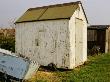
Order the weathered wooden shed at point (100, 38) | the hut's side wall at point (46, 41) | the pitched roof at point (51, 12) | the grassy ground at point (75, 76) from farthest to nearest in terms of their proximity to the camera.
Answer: the weathered wooden shed at point (100, 38), the pitched roof at point (51, 12), the hut's side wall at point (46, 41), the grassy ground at point (75, 76)

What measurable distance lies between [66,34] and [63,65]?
1.79 metres

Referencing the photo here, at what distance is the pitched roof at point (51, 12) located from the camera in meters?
15.6

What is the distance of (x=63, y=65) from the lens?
1490 centimetres

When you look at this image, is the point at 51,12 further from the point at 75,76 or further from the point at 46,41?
the point at 75,76

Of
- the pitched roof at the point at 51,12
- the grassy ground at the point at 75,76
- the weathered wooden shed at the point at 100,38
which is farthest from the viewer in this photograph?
the weathered wooden shed at the point at 100,38

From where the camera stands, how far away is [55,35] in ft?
50.2

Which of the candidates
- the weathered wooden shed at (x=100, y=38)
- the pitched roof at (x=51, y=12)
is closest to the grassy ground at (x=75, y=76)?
the pitched roof at (x=51, y=12)

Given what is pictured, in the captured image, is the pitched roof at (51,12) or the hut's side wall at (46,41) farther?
the pitched roof at (51,12)

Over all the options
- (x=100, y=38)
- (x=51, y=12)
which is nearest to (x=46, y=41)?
(x=51, y=12)

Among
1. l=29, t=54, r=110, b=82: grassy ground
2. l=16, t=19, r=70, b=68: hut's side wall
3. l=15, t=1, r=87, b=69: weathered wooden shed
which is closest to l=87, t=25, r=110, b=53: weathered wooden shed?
l=15, t=1, r=87, b=69: weathered wooden shed

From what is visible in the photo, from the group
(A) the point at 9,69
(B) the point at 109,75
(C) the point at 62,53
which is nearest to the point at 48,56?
(C) the point at 62,53

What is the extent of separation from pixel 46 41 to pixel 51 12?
2.09 metres

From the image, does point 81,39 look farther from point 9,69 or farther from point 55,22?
point 9,69

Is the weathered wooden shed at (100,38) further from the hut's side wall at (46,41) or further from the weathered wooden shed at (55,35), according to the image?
the hut's side wall at (46,41)
